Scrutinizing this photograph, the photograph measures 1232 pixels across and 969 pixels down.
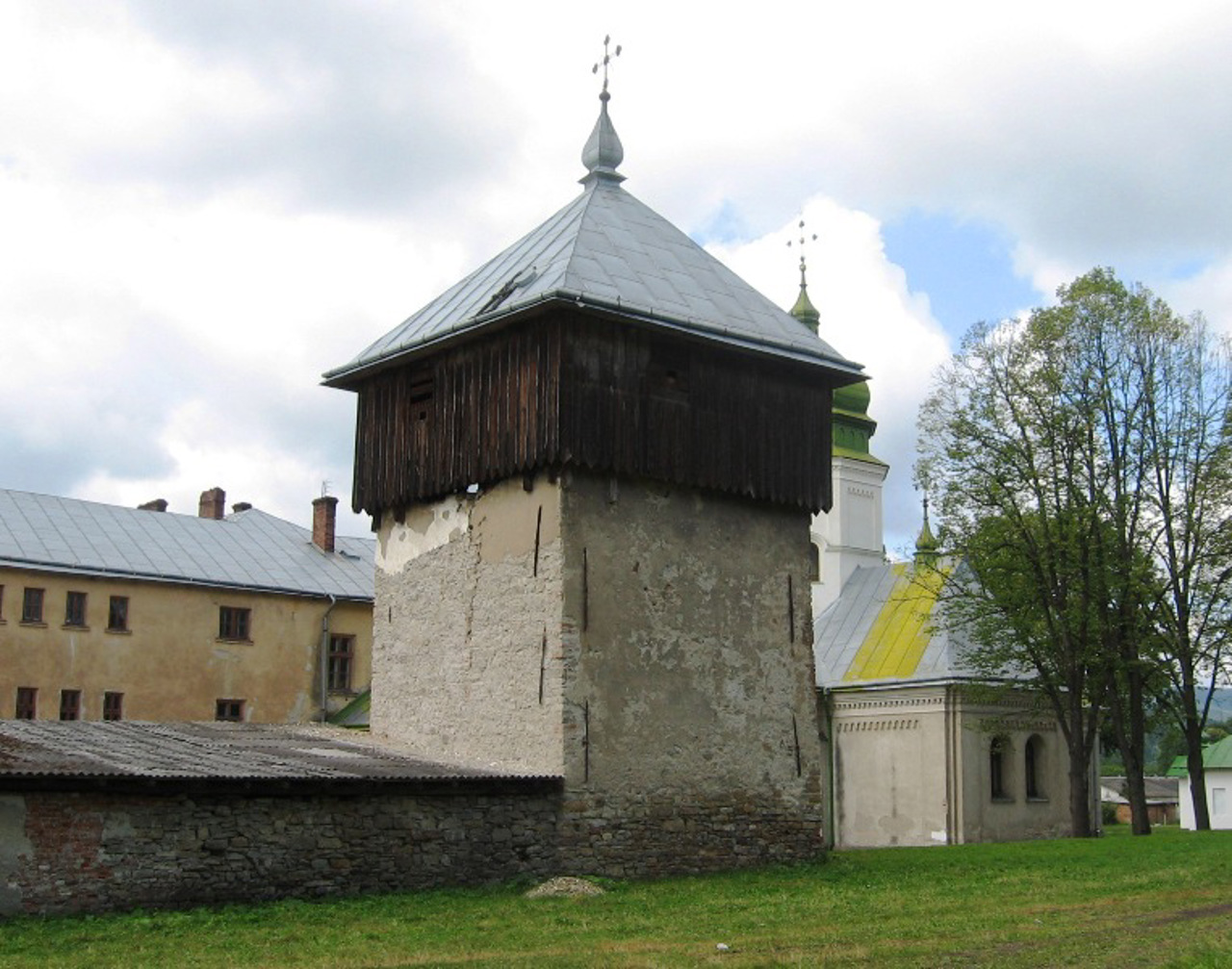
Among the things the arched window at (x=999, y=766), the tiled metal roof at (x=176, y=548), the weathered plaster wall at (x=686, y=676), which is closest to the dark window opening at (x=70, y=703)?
the tiled metal roof at (x=176, y=548)

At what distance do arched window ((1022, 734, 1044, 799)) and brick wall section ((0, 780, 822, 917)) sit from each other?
15.4 metres

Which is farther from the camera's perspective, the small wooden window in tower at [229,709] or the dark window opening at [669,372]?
the small wooden window in tower at [229,709]

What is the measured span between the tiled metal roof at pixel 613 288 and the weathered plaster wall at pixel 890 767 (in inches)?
545

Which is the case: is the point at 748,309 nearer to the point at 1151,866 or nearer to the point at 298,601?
the point at 1151,866

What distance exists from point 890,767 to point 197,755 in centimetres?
2089

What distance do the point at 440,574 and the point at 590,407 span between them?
12.3 ft

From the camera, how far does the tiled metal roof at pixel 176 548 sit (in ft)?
120

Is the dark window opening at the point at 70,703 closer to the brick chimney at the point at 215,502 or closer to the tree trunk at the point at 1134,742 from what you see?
the brick chimney at the point at 215,502

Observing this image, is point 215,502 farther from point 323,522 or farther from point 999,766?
point 999,766

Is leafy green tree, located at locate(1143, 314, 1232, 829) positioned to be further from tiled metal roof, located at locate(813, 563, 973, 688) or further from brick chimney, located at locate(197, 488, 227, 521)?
brick chimney, located at locate(197, 488, 227, 521)

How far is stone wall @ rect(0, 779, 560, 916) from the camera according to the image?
592 inches

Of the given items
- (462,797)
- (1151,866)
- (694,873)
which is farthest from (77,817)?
(1151,866)

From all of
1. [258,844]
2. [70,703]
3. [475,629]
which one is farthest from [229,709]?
[258,844]

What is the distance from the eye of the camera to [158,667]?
3709 cm
